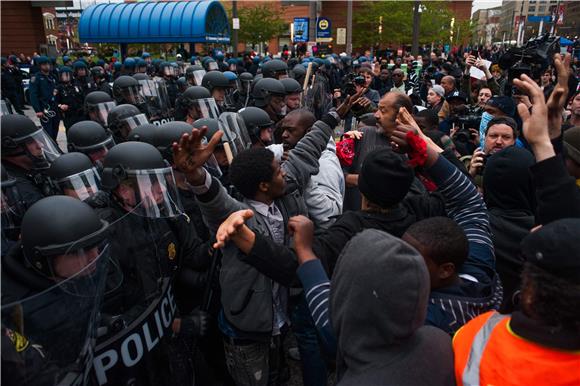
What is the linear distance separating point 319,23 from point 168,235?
2369 centimetres

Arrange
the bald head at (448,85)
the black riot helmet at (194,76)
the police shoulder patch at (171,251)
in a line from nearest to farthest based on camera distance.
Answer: the police shoulder patch at (171,251), the bald head at (448,85), the black riot helmet at (194,76)

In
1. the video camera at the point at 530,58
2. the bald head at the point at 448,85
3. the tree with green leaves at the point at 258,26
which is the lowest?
the bald head at the point at 448,85

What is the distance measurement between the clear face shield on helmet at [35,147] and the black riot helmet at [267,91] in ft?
8.68

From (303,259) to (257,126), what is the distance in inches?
106

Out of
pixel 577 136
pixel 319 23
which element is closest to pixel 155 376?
pixel 577 136

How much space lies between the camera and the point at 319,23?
24.1 m

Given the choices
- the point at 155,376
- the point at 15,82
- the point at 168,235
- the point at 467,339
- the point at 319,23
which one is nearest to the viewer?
the point at 467,339

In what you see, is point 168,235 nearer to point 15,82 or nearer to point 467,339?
point 467,339

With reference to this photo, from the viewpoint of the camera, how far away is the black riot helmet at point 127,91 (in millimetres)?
6895

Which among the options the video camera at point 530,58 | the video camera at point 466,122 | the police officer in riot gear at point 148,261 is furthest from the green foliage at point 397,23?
the police officer in riot gear at point 148,261

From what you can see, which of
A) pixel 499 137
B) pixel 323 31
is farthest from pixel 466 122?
pixel 323 31

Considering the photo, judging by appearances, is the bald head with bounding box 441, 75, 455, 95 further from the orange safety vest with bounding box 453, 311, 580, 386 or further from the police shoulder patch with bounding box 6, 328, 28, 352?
the police shoulder patch with bounding box 6, 328, 28, 352

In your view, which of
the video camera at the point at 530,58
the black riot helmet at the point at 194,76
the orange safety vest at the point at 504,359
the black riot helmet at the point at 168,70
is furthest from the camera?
the black riot helmet at the point at 168,70

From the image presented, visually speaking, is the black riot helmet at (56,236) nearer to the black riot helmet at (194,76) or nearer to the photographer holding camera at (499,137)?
the photographer holding camera at (499,137)
